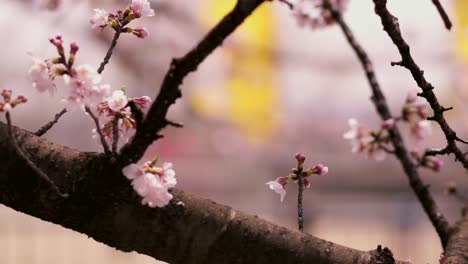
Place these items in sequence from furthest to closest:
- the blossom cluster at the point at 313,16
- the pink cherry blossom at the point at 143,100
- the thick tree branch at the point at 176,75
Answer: the blossom cluster at the point at 313,16 → the pink cherry blossom at the point at 143,100 → the thick tree branch at the point at 176,75

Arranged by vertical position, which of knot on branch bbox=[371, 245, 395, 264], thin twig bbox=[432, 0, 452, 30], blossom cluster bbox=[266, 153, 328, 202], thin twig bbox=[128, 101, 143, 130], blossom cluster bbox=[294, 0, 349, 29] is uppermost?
blossom cluster bbox=[294, 0, 349, 29]

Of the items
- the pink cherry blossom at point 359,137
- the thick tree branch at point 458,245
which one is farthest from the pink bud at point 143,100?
the pink cherry blossom at point 359,137

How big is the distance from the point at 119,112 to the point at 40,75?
0.09 meters

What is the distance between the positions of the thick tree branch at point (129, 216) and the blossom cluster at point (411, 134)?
1.59ft

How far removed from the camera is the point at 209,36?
0.64 m

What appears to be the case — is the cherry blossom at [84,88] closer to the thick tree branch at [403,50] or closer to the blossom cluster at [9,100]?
the blossom cluster at [9,100]

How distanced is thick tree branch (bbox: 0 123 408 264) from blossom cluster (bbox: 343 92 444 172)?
49cm

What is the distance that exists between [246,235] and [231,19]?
0.24 m

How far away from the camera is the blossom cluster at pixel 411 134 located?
1.24 metres

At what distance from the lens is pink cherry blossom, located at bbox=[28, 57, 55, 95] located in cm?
77

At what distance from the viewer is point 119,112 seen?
803mm

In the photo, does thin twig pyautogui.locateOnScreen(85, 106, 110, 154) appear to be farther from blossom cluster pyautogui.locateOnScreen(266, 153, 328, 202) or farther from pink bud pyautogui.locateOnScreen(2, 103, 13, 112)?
blossom cluster pyautogui.locateOnScreen(266, 153, 328, 202)

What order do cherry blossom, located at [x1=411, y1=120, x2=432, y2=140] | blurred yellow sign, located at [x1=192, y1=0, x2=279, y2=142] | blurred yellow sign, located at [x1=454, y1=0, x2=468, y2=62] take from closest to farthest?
cherry blossom, located at [x1=411, y1=120, x2=432, y2=140] < blurred yellow sign, located at [x1=192, y1=0, x2=279, y2=142] < blurred yellow sign, located at [x1=454, y1=0, x2=468, y2=62]

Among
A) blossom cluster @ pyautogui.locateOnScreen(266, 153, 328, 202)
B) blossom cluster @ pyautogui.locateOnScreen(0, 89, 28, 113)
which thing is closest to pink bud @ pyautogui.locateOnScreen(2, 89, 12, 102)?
blossom cluster @ pyautogui.locateOnScreen(0, 89, 28, 113)
